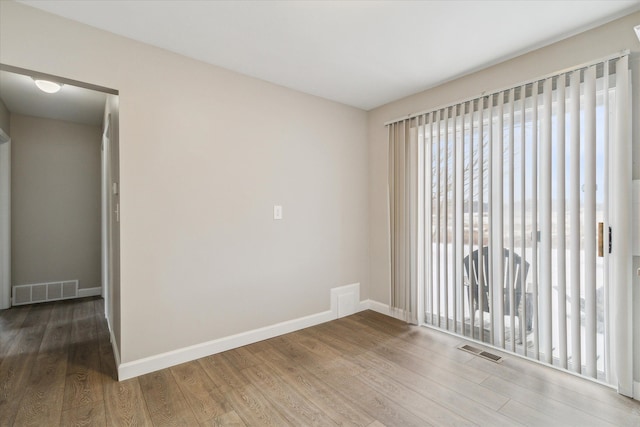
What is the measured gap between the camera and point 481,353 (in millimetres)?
2639

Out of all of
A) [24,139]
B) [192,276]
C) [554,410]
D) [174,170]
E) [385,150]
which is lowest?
[554,410]

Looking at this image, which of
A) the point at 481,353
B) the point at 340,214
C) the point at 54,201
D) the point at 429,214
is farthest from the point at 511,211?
the point at 54,201

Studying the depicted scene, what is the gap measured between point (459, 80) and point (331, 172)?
158cm

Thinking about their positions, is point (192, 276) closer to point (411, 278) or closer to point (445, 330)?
point (411, 278)

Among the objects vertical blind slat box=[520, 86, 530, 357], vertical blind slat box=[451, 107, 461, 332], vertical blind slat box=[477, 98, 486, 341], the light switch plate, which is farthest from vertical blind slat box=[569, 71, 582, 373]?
the light switch plate

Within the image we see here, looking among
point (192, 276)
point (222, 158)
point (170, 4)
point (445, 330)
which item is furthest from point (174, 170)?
point (445, 330)

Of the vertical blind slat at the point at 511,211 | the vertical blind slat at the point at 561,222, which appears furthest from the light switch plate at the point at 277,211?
the vertical blind slat at the point at 561,222

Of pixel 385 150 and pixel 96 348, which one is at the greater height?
pixel 385 150

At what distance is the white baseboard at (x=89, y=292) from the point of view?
4602mm

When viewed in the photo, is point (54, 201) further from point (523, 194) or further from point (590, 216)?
point (590, 216)

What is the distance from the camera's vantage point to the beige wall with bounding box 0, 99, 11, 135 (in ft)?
12.2

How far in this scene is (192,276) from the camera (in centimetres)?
256

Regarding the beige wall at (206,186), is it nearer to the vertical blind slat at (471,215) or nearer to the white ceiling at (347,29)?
the white ceiling at (347,29)

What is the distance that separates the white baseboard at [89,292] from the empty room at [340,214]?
1.00 m
